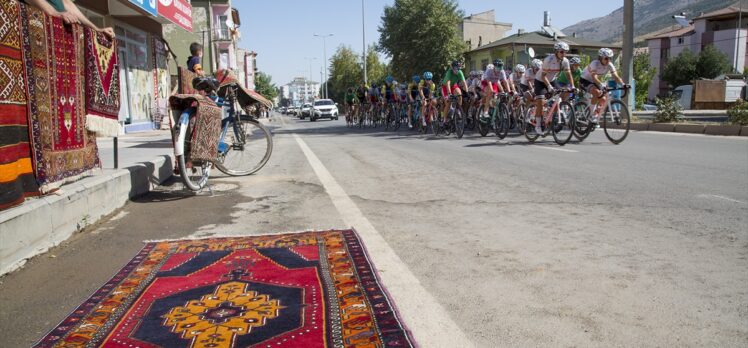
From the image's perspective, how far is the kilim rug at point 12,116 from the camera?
347 centimetres

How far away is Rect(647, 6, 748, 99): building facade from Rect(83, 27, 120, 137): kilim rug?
67.6m

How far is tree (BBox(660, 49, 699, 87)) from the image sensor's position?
214ft

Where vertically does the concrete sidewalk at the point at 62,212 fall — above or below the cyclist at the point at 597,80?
below

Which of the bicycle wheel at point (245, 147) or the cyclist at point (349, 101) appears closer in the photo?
the bicycle wheel at point (245, 147)

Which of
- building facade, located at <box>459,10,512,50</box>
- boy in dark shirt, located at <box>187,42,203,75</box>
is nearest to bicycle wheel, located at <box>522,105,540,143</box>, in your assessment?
boy in dark shirt, located at <box>187,42,203,75</box>

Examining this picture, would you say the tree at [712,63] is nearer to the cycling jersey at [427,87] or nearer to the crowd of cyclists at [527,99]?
the crowd of cyclists at [527,99]

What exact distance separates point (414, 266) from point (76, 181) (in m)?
3.36

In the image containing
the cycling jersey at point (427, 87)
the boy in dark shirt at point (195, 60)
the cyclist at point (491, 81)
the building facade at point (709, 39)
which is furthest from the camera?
the building facade at point (709, 39)

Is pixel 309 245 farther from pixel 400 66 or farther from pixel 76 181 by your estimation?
pixel 400 66

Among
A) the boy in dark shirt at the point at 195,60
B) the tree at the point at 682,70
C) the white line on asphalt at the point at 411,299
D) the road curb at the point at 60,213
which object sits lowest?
the white line on asphalt at the point at 411,299

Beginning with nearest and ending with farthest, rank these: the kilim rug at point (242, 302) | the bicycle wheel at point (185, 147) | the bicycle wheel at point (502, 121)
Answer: the kilim rug at point (242, 302)
the bicycle wheel at point (185, 147)
the bicycle wheel at point (502, 121)

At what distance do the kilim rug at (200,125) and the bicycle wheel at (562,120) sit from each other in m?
7.27

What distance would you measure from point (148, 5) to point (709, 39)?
76.1m

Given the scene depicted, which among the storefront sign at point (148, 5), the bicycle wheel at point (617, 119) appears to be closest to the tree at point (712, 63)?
the bicycle wheel at point (617, 119)
